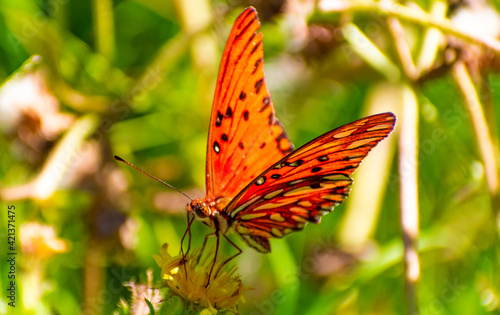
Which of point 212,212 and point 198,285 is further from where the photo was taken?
point 212,212

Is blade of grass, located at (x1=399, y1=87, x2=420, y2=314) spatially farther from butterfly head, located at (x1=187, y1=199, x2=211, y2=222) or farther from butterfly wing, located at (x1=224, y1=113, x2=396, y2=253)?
butterfly head, located at (x1=187, y1=199, x2=211, y2=222)

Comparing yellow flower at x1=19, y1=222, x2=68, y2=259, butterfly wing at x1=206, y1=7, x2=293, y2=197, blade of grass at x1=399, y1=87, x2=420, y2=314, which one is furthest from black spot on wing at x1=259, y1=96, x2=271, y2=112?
yellow flower at x1=19, y1=222, x2=68, y2=259

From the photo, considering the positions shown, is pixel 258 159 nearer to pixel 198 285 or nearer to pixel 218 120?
pixel 218 120

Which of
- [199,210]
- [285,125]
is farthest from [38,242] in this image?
[285,125]

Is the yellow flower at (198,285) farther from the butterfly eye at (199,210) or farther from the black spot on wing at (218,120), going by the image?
the black spot on wing at (218,120)

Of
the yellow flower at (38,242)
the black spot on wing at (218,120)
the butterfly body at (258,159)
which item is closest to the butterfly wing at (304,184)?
the butterfly body at (258,159)

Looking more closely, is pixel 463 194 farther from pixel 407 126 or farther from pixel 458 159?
pixel 407 126
